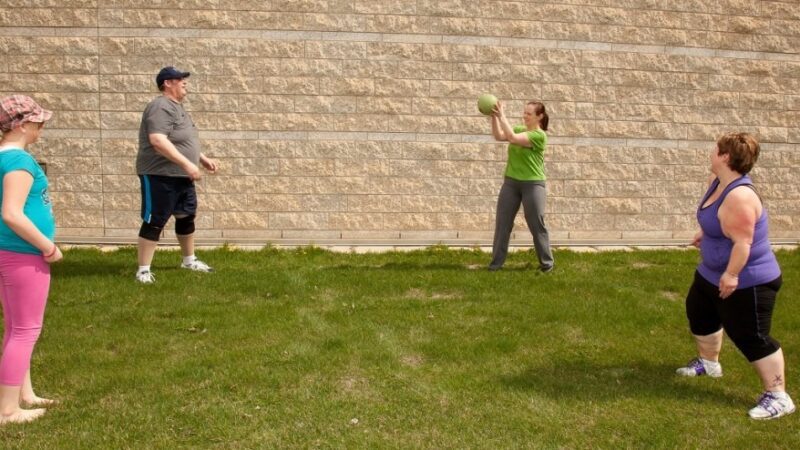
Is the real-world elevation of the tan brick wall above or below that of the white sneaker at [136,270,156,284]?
above

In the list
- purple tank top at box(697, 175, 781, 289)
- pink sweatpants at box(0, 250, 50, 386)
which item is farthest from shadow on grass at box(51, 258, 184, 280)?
purple tank top at box(697, 175, 781, 289)

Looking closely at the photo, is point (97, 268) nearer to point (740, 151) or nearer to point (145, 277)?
point (145, 277)

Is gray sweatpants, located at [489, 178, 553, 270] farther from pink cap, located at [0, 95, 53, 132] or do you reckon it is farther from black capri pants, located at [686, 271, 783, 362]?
pink cap, located at [0, 95, 53, 132]

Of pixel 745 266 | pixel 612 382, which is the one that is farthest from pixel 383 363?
pixel 745 266

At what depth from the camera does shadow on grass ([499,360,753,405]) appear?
4.46 meters

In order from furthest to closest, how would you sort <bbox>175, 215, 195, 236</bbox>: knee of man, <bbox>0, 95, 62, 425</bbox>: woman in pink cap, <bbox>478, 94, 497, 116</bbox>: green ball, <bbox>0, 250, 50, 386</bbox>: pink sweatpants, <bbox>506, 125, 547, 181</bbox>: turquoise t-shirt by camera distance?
<bbox>506, 125, 547, 181</bbox>: turquoise t-shirt → <bbox>175, 215, 195, 236</bbox>: knee of man → <bbox>478, 94, 497, 116</bbox>: green ball → <bbox>0, 250, 50, 386</bbox>: pink sweatpants → <bbox>0, 95, 62, 425</bbox>: woman in pink cap

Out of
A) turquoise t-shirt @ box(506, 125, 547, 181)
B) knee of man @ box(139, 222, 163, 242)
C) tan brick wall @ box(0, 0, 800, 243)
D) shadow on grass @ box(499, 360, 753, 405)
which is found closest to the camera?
shadow on grass @ box(499, 360, 753, 405)

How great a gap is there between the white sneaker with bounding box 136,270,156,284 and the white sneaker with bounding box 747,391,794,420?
5.41 metres

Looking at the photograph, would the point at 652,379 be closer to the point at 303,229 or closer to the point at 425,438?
the point at 425,438

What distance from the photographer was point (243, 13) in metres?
9.42

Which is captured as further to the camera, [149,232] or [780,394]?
[149,232]

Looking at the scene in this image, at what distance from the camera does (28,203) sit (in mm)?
3893

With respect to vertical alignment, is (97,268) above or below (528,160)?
below

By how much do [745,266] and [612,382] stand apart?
113cm
